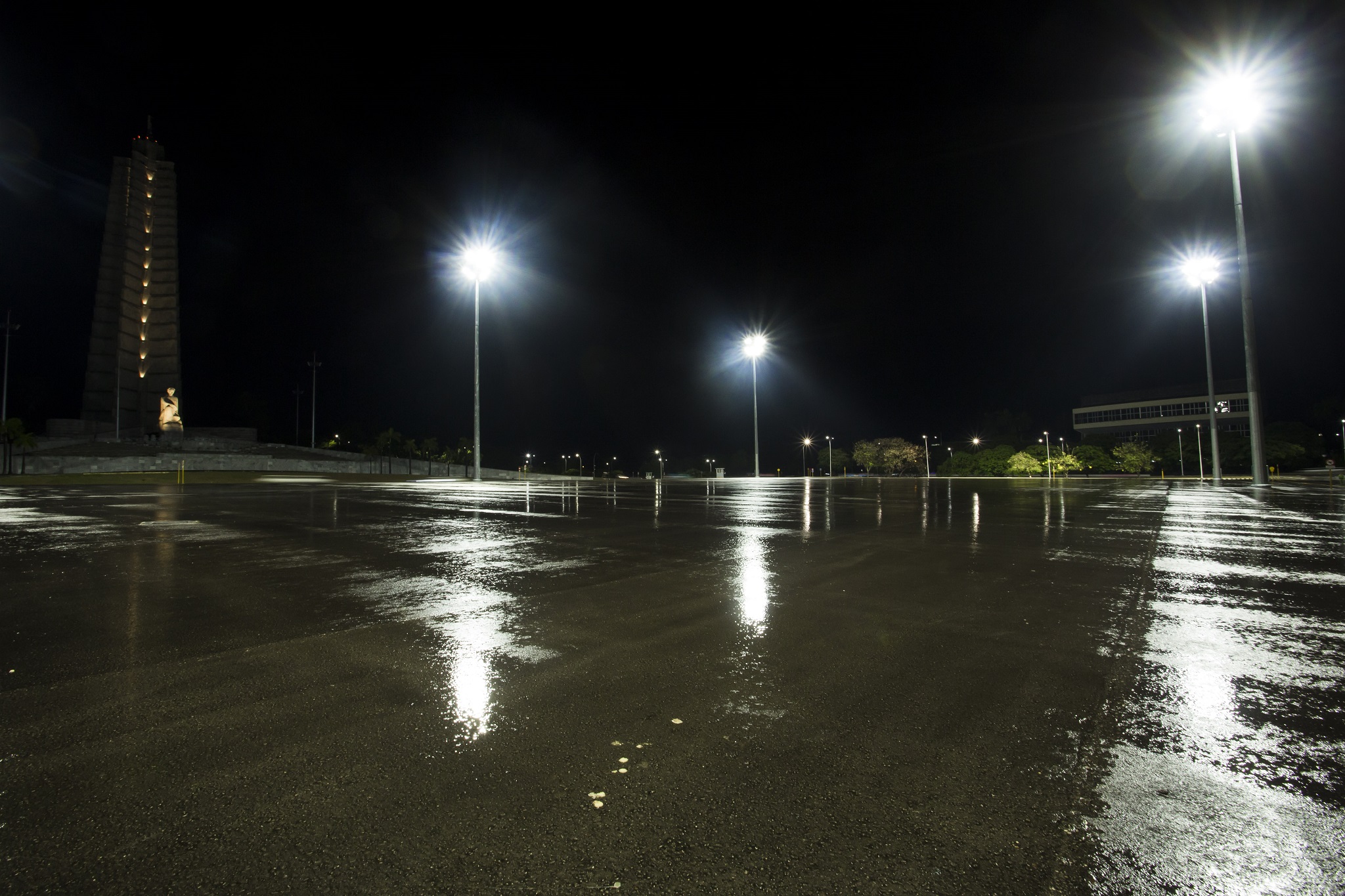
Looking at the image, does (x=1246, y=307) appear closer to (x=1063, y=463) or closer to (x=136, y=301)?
(x=1063, y=463)

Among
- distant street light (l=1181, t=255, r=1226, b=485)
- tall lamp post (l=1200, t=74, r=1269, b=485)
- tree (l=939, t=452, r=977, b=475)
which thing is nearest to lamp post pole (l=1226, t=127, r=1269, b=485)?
tall lamp post (l=1200, t=74, r=1269, b=485)

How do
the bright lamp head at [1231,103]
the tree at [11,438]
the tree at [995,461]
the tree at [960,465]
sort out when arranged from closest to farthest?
1. the bright lamp head at [1231,103]
2. the tree at [11,438]
3. the tree at [995,461]
4. the tree at [960,465]

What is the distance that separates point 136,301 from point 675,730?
91.7 m

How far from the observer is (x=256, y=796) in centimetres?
247

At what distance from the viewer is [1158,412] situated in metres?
103

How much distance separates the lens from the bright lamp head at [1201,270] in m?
32.3

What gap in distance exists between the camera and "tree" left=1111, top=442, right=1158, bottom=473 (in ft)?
234

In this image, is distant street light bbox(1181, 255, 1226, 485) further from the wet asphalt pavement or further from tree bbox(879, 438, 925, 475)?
tree bbox(879, 438, 925, 475)

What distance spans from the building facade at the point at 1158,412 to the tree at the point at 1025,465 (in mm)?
29892

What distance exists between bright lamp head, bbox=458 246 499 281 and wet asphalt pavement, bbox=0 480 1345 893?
2691cm

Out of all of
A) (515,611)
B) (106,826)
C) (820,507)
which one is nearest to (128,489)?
(820,507)

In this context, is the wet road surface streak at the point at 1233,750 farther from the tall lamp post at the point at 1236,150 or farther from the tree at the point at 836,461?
the tree at the point at 836,461

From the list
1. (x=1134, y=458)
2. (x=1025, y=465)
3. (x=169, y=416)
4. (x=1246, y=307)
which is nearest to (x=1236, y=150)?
Result: (x=1246, y=307)

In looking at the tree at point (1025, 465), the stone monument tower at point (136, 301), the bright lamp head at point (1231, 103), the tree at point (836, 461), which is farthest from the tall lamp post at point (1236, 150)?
the stone monument tower at point (136, 301)
